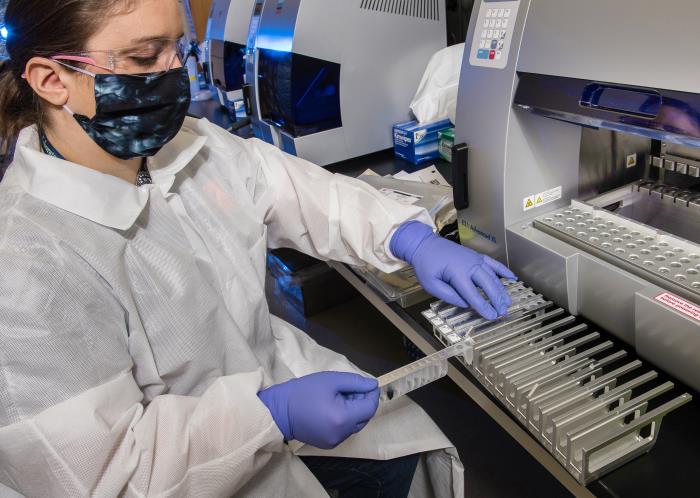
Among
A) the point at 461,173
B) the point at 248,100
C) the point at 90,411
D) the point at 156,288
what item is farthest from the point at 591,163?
the point at 248,100

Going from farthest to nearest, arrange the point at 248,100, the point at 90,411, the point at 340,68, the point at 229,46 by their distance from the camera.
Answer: the point at 229,46 → the point at 248,100 → the point at 340,68 → the point at 90,411

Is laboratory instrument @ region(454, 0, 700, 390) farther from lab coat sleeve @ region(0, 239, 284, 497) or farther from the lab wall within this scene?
the lab wall

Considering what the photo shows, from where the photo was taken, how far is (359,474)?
3.58ft

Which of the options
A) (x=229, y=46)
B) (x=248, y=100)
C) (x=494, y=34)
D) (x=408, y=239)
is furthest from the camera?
(x=229, y=46)

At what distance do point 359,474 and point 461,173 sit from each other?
64 cm

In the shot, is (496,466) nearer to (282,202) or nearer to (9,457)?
(282,202)

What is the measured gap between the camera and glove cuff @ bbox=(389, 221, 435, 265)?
1080 millimetres

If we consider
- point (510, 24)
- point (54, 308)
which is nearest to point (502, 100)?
point (510, 24)

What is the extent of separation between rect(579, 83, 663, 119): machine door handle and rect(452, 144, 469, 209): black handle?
0.26 m

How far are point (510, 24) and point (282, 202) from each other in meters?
0.56

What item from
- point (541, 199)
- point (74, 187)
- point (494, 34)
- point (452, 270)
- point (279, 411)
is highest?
point (494, 34)

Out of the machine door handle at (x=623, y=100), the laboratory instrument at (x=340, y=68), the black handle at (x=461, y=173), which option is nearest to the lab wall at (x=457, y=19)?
the laboratory instrument at (x=340, y=68)

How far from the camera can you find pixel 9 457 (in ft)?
2.14

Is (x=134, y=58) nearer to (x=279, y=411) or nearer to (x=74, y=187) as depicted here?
(x=74, y=187)
